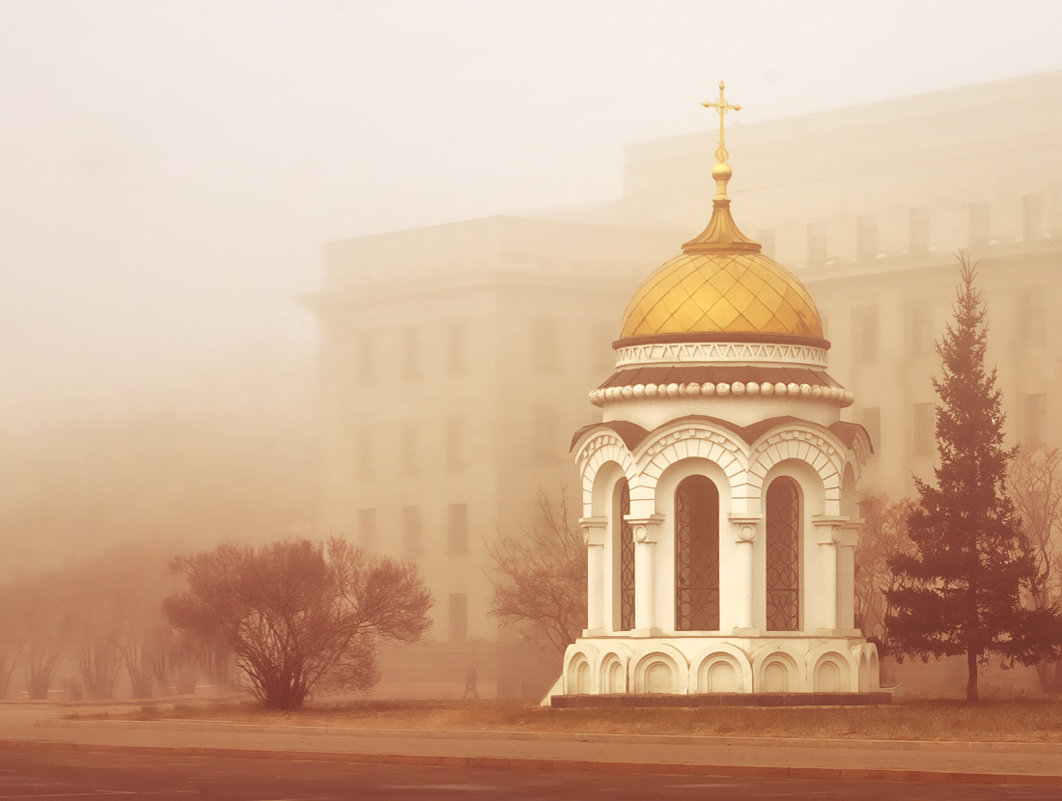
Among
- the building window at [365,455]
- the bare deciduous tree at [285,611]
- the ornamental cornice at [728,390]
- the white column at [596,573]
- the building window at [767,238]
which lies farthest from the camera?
the building window at [767,238]

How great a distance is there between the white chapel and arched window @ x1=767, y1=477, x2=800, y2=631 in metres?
0.02

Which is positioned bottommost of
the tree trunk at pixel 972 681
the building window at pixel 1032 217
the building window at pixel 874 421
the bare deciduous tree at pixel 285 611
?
the tree trunk at pixel 972 681

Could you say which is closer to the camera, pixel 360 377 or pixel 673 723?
pixel 673 723

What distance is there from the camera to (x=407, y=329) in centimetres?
7669

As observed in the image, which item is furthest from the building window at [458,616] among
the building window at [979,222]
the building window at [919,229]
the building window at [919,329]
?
the building window at [979,222]

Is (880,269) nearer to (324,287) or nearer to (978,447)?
(324,287)

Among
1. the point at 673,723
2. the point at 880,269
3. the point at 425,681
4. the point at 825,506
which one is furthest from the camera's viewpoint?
the point at 880,269

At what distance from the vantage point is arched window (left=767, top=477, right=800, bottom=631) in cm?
3650

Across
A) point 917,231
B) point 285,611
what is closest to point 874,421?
point 917,231

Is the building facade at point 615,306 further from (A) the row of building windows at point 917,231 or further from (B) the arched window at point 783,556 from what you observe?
(B) the arched window at point 783,556

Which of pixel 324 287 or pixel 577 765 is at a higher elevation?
pixel 324 287

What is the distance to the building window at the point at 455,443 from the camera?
247ft

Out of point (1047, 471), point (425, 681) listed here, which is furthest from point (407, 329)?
point (1047, 471)

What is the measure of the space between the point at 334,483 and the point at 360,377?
12.8 feet
